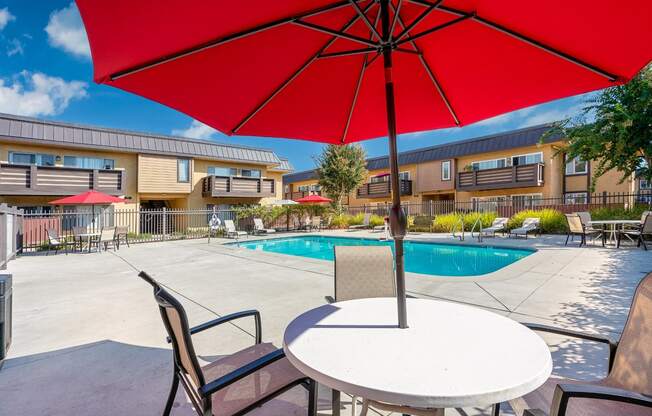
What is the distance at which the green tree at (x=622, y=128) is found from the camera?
322 inches

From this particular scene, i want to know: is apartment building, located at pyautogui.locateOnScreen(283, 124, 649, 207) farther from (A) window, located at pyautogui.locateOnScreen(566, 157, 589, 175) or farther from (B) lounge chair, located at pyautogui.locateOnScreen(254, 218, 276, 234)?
(B) lounge chair, located at pyautogui.locateOnScreen(254, 218, 276, 234)

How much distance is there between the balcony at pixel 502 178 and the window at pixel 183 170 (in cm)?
1885

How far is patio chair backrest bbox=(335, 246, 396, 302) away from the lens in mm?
2779

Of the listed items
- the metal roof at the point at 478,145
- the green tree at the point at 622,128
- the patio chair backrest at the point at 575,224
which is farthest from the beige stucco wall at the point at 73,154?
the green tree at the point at 622,128

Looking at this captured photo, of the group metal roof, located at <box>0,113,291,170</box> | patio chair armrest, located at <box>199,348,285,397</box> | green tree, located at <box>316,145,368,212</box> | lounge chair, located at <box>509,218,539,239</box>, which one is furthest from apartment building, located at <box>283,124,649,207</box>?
patio chair armrest, located at <box>199,348,285,397</box>

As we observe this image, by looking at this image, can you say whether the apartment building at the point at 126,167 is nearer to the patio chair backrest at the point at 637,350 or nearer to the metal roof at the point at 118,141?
the metal roof at the point at 118,141

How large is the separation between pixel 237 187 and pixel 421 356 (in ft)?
67.1

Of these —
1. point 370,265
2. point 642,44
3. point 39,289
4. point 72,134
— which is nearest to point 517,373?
point 370,265

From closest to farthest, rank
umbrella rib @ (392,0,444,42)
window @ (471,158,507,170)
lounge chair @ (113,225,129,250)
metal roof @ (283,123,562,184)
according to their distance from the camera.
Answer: umbrella rib @ (392,0,444,42)
lounge chair @ (113,225,129,250)
metal roof @ (283,123,562,184)
window @ (471,158,507,170)

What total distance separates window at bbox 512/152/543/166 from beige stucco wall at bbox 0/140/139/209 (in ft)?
73.5

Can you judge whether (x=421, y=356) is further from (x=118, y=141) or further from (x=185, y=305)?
(x=118, y=141)

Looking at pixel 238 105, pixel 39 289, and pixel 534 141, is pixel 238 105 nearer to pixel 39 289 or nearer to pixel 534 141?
pixel 39 289

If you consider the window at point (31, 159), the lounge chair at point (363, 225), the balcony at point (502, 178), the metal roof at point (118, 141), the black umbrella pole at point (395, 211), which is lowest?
the lounge chair at point (363, 225)

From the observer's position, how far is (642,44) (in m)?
1.88
